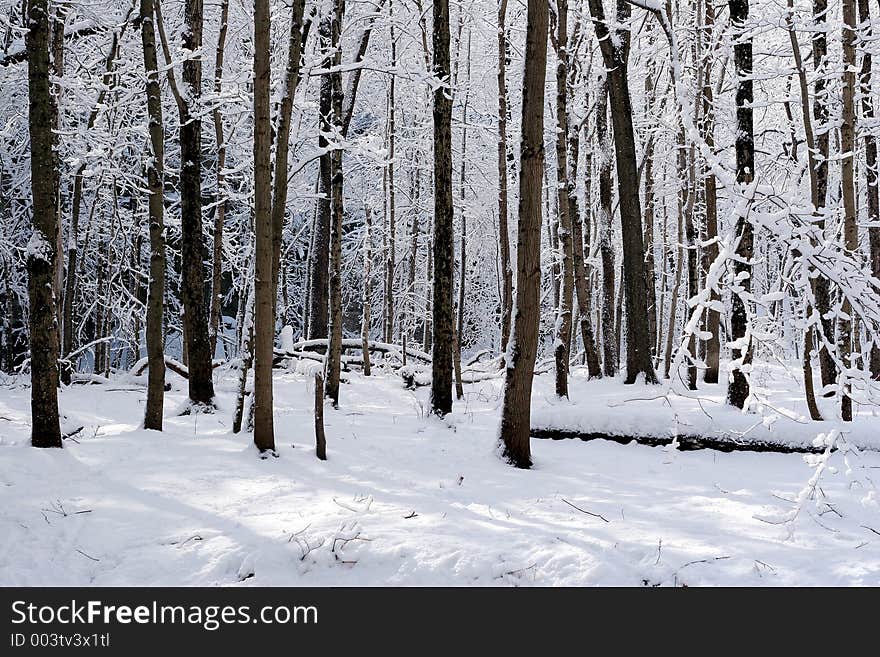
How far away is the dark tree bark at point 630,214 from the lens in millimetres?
12367

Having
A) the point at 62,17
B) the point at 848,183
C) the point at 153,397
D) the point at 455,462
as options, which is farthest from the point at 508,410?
the point at 62,17

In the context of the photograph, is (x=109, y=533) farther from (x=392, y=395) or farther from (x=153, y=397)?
(x=392, y=395)

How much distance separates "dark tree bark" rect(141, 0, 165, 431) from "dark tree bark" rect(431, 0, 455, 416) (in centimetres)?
388

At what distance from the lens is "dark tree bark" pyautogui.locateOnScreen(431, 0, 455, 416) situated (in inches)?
409

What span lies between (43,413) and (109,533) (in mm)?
2915

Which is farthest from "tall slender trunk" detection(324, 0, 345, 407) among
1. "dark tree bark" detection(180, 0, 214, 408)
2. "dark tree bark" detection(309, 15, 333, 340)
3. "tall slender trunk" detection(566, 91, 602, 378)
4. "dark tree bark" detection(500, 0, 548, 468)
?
"dark tree bark" detection(500, 0, 548, 468)

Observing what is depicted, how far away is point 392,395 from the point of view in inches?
584

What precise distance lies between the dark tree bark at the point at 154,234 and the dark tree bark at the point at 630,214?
7706 millimetres

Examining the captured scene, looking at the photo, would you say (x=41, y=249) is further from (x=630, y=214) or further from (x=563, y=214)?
(x=630, y=214)

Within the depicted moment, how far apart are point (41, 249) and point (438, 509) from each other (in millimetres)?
4999

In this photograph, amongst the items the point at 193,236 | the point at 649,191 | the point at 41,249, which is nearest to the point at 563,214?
the point at 193,236

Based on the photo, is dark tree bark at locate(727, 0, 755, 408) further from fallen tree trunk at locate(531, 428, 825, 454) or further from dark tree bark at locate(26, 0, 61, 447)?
dark tree bark at locate(26, 0, 61, 447)
